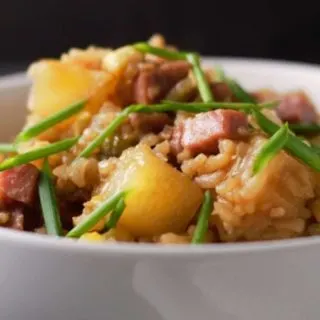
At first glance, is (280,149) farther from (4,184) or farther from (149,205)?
(4,184)

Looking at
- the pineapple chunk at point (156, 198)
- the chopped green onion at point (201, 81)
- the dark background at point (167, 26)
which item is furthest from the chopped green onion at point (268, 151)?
the dark background at point (167, 26)

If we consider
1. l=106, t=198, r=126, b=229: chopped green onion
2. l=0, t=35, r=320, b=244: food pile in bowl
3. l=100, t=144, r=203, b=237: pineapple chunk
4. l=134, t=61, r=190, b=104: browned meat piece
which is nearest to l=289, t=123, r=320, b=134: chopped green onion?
l=0, t=35, r=320, b=244: food pile in bowl

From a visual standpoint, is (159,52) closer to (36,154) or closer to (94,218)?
(36,154)

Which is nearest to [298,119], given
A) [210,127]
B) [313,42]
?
[210,127]

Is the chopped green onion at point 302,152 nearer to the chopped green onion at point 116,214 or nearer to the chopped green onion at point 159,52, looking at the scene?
the chopped green onion at point 116,214

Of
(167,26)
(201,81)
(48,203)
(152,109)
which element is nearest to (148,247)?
(48,203)

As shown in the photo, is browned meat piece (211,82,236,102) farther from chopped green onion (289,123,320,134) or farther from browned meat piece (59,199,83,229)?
browned meat piece (59,199,83,229)

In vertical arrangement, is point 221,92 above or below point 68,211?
above
